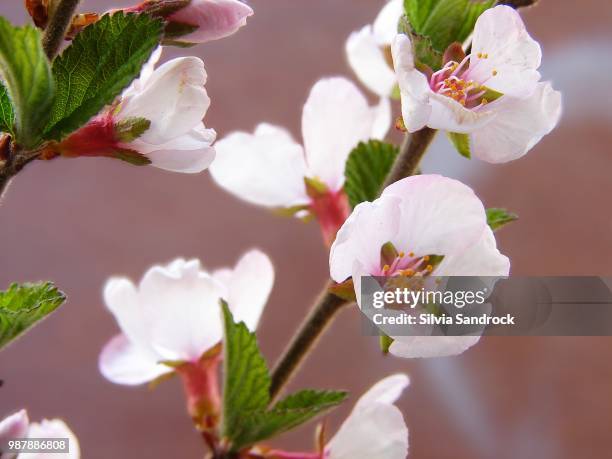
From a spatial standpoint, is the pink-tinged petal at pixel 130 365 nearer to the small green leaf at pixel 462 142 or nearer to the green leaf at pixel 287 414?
the green leaf at pixel 287 414

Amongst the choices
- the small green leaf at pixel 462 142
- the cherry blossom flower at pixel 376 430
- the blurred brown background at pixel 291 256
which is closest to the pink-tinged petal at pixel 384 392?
the cherry blossom flower at pixel 376 430

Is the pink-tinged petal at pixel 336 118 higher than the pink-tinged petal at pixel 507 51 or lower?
lower

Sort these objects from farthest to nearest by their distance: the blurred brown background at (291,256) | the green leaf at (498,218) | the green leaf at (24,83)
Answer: the blurred brown background at (291,256) → the green leaf at (498,218) → the green leaf at (24,83)

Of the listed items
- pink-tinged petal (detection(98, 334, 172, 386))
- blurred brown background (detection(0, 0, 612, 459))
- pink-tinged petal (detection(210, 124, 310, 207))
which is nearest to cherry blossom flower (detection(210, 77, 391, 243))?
pink-tinged petal (detection(210, 124, 310, 207))

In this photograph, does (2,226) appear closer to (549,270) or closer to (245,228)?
(245,228)

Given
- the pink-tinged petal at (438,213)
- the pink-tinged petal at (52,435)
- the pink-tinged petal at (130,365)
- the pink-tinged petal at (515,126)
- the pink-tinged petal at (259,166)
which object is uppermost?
the pink-tinged petal at (515,126)

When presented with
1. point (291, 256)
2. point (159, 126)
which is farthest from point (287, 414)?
point (291, 256)

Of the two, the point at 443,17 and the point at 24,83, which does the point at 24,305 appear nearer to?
the point at 24,83
